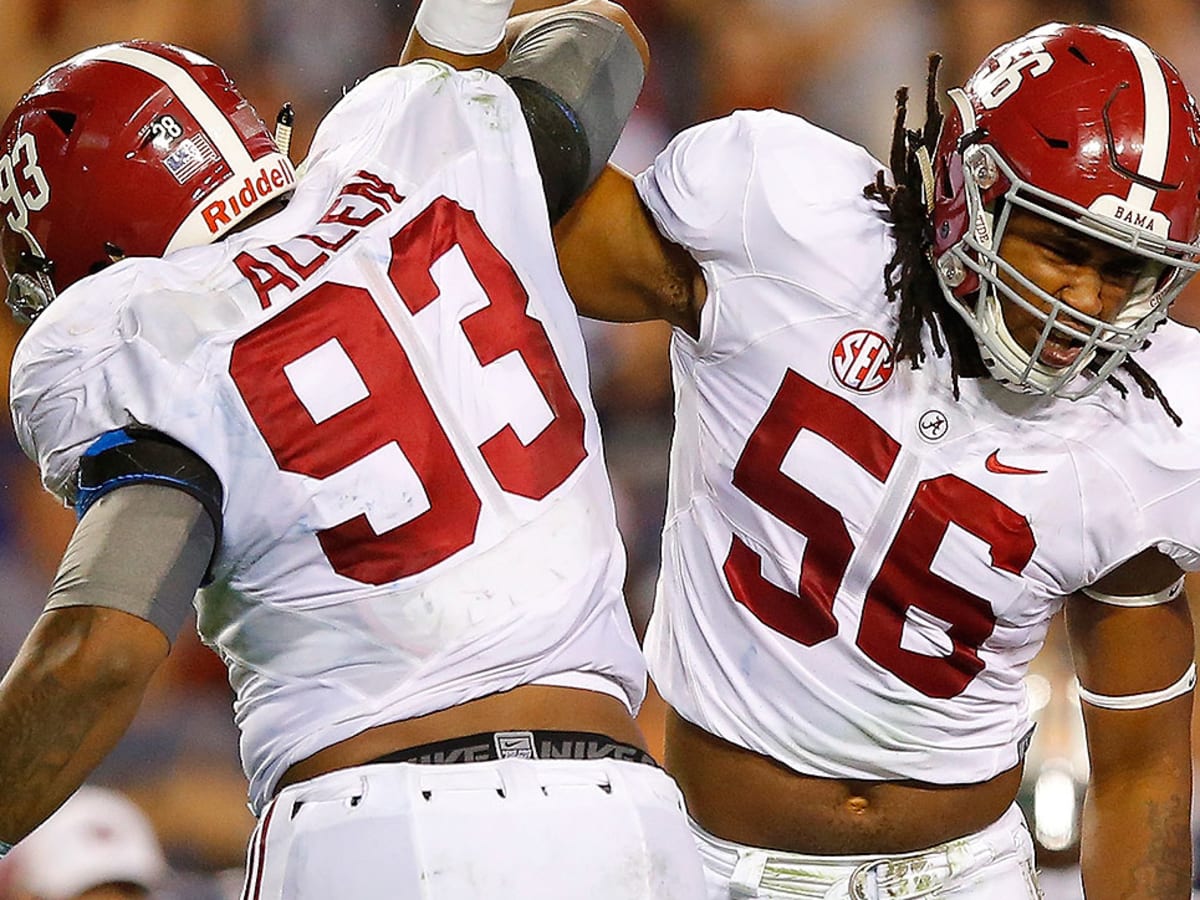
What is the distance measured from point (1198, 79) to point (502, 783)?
8.59 ft

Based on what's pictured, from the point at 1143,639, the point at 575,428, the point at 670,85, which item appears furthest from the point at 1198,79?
the point at 575,428

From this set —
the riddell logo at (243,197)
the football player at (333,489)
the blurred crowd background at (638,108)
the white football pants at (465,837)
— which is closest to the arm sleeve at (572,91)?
the football player at (333,489)

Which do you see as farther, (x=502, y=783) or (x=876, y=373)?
(x=876, y=373)

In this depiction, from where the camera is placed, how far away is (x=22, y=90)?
3137 mm

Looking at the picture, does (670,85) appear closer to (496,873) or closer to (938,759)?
(938,759)

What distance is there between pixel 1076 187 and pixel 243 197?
746 mm

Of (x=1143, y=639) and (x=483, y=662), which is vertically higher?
(x=483, y=662)

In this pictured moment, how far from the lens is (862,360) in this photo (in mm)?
1688

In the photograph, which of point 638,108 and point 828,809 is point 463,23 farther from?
point 638,108

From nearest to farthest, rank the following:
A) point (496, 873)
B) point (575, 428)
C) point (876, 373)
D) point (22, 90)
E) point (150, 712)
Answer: point (496, 873) → point (575, 428) → point (876, 373) → point (150, 712) → point (22, 90)

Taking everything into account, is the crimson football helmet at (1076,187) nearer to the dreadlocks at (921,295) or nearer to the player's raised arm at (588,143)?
the dreadlocks at (921,295)

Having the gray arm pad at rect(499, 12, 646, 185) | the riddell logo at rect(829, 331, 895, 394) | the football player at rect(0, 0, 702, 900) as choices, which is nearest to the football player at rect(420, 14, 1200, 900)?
the riddell logo at rect(829, 331, 895, 394)

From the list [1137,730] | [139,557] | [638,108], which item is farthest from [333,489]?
[638,108]

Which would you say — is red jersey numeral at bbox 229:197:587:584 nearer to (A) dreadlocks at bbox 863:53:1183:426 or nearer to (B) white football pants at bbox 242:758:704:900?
(B) white football pants at bbox 242:758:704:900
